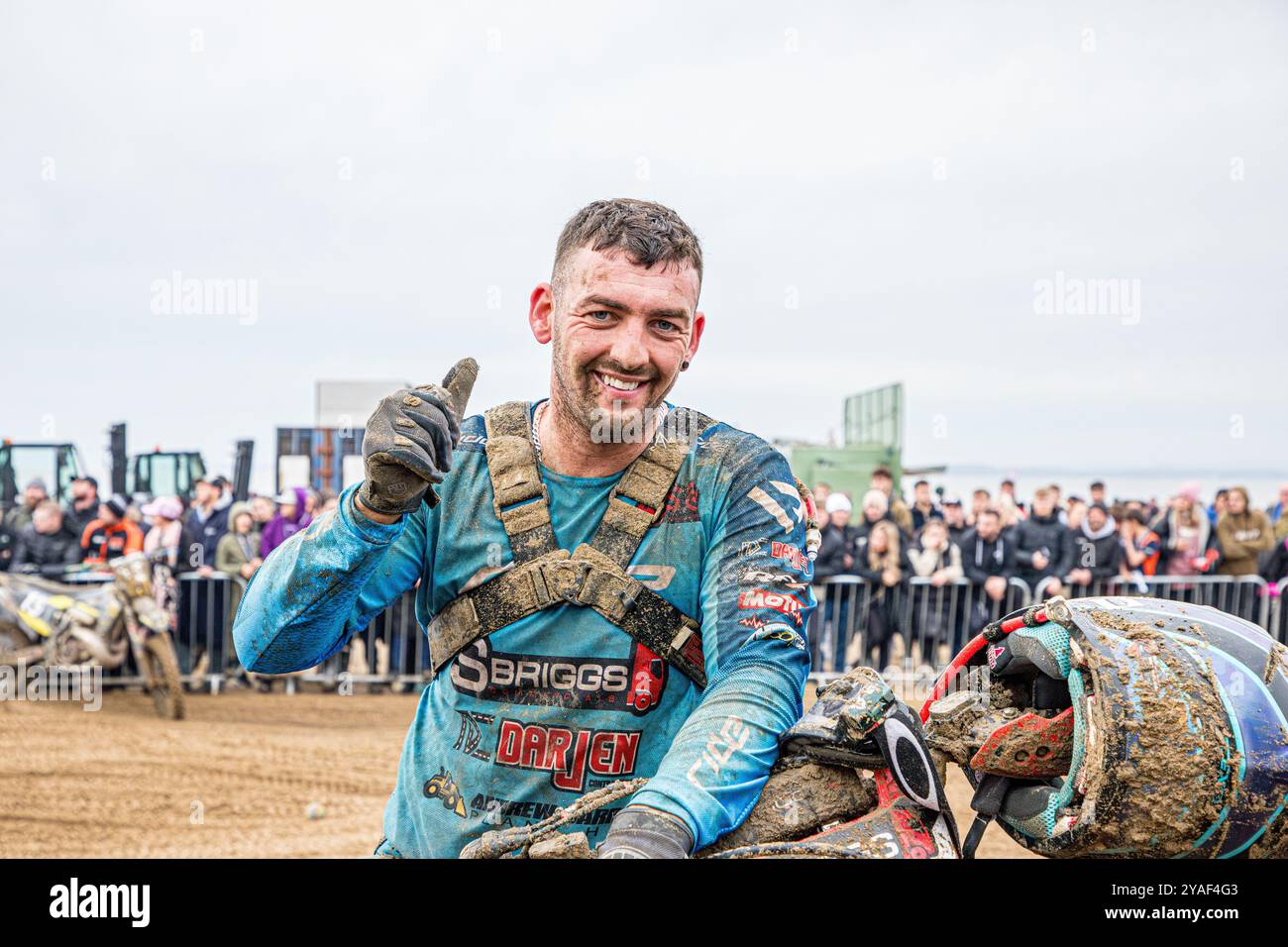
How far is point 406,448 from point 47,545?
12.9m

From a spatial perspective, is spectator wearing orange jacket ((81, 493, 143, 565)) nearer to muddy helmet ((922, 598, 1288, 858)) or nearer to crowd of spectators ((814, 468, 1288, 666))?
crowd of spectators ((814, 468, 1288, 666))

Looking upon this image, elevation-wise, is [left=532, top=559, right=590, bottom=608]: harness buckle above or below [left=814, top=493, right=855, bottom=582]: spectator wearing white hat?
above

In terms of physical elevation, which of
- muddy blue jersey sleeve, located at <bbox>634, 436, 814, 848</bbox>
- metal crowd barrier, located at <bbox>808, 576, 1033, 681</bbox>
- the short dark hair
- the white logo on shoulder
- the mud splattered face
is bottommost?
metal crowd barrier, located at <bbox>808, 576, 1033, 681</bbox>

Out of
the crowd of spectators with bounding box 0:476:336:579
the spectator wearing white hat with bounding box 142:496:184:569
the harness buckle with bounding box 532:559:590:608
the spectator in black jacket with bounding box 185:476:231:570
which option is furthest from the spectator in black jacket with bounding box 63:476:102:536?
the harness buckle with bounding box 532:559:590:608

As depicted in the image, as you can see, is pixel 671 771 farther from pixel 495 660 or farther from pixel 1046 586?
pixel 1046 586

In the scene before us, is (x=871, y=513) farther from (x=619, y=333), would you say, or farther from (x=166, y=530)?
(x=619, y=333)

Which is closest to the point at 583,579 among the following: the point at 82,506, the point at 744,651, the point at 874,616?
the point at 744,651

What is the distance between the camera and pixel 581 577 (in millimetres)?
2666

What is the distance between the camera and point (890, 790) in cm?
232

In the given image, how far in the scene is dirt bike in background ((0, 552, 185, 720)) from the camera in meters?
11.7

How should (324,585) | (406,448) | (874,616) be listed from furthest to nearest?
(874,616)
(324,585)
(406,448)

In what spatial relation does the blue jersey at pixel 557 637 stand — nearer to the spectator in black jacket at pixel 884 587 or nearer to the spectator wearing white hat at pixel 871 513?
the spectator in black jacket at pixel 884 587

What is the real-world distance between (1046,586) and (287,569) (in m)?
11.9

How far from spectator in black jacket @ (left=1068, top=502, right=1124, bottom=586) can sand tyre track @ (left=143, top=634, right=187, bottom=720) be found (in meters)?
9.96
